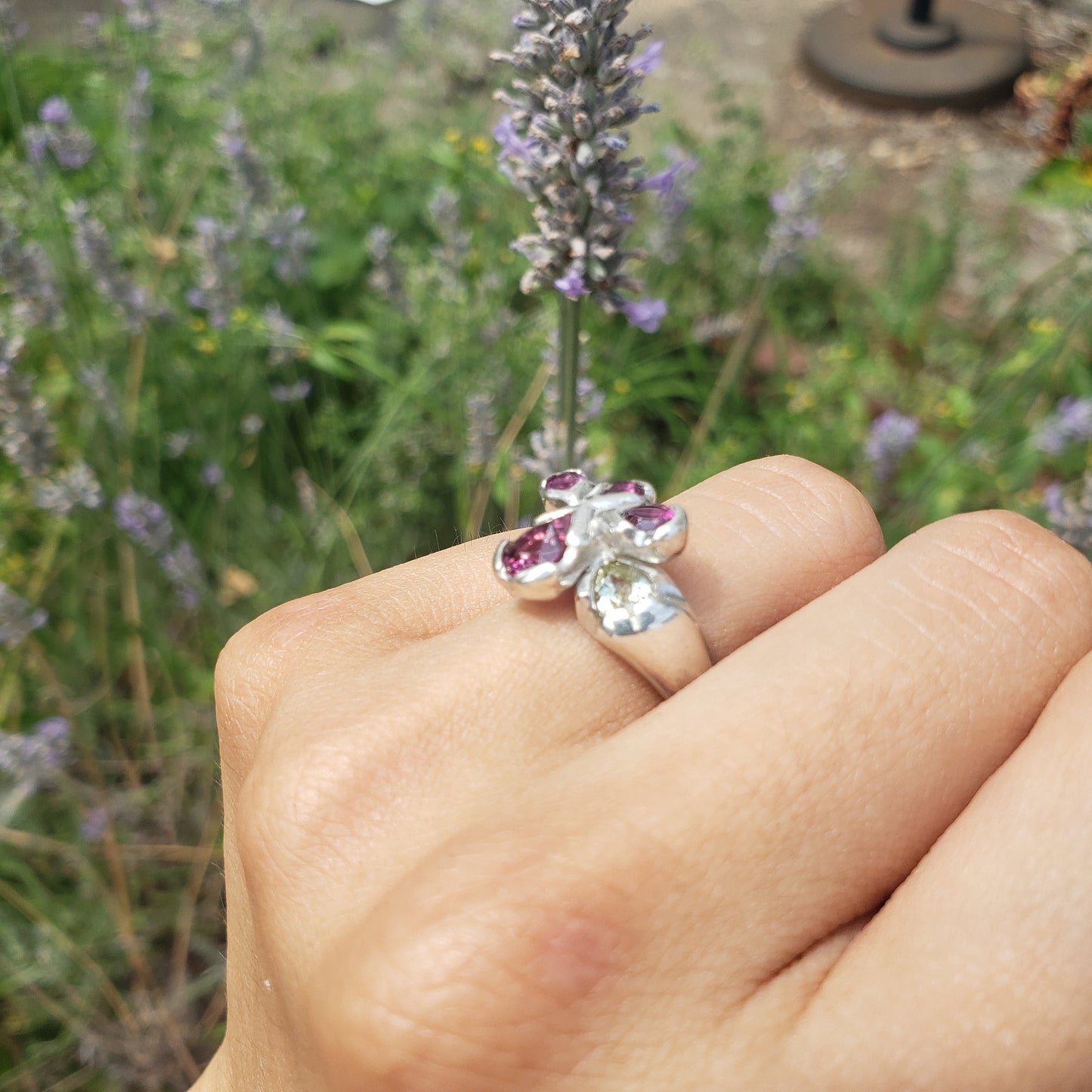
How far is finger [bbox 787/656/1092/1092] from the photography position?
0.79 metres

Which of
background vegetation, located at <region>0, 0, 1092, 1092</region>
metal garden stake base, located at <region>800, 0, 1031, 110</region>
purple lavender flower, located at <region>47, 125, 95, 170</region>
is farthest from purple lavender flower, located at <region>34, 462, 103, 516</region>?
metal garden stake base, located at <region>800, 0, 1031, 110</region>

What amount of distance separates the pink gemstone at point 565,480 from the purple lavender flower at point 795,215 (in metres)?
1.63

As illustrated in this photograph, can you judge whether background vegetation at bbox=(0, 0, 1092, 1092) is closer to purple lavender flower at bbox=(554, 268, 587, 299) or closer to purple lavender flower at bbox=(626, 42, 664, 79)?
purple lavender flower at bbox=(554, 268, 587, 299)

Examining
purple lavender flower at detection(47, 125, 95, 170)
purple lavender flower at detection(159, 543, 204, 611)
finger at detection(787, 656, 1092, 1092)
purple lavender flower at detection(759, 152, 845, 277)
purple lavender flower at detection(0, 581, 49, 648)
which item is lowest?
purple lavender flower at detection(159, 543, 204, 611)

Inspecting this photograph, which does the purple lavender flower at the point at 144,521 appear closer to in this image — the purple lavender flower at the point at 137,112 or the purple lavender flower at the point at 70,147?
the purple lavender flower at the point at 70,147

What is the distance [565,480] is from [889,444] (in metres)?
1.73

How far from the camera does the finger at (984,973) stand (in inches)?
31.1

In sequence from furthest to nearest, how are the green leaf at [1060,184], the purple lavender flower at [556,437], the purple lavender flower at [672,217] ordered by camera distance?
the green leaf at [1060,184] < the purple lavender flower at [672,217] < the purple lavender flower at [556,437]

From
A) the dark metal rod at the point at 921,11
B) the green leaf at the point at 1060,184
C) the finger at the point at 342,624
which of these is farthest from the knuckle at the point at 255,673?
the dark metal rod at the point at 921,11

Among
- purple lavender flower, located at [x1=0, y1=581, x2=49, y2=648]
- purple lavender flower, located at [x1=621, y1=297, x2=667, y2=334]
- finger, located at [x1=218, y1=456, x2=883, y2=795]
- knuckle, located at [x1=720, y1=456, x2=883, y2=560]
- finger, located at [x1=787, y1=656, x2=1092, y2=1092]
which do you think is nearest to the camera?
finger, located at [x1=787, y1=656, x2=1092, y2=1092]

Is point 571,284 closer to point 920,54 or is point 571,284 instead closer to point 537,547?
point 537,547

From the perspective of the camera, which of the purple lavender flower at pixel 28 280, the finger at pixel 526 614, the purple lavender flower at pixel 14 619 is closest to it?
the finger at pixel 526 614

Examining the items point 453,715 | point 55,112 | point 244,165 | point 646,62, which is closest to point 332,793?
point 453,715

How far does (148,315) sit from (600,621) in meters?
2.09
